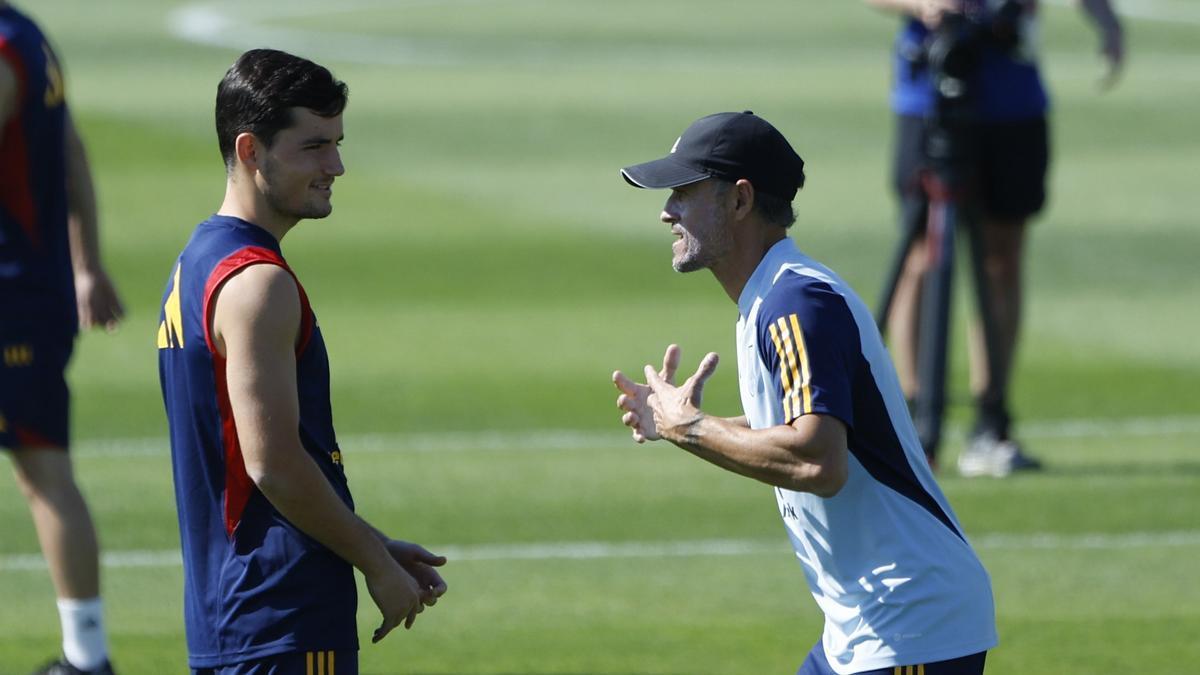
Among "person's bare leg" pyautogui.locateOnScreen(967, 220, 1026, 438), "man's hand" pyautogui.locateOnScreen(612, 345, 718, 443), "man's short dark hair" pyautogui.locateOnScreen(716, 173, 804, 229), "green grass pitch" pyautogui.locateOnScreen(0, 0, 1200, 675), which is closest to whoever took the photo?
"man's hand" pyautogui.locateOnScreen(612, 345, 718, 443)

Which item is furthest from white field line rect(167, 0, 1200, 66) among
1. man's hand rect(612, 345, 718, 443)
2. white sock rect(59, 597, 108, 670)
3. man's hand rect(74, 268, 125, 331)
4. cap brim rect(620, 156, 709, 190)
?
man's hand rect(612, 345, 718, 443)

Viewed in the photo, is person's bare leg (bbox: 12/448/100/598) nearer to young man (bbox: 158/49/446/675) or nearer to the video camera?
young man (bbox: 158/49/446/675)

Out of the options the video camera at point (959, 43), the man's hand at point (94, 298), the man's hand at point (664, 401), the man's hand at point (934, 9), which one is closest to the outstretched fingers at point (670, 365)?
the man's hand at point (664, 401)

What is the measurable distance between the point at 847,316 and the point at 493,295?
33.4 feet

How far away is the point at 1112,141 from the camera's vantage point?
70.9ft

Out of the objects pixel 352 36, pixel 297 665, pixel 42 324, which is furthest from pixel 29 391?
→ pixel 352 36

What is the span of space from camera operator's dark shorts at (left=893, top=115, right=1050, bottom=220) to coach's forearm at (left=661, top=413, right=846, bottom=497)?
563 centimetres

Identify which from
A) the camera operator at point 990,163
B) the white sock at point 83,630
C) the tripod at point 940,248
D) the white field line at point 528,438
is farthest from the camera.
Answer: the white field line at point 528,438

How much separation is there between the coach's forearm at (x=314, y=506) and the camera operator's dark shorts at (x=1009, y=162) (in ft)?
19.7

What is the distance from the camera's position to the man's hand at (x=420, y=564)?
16.3 ft

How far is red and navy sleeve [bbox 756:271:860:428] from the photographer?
464 centimetres

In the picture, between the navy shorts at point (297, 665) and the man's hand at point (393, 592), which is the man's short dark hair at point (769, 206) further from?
the navy shorts at point (297, 665)

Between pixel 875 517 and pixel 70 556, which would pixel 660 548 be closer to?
pixel 70 556

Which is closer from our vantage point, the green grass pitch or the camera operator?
the green grass pitch
